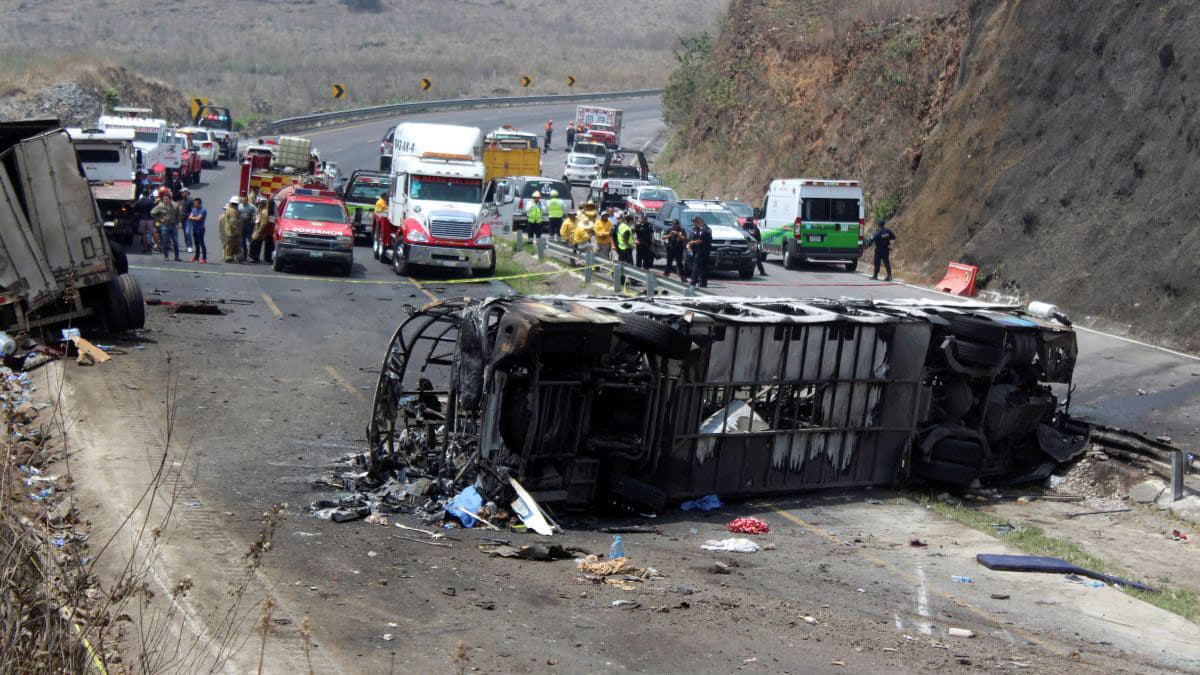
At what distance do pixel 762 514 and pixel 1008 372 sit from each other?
420 cm

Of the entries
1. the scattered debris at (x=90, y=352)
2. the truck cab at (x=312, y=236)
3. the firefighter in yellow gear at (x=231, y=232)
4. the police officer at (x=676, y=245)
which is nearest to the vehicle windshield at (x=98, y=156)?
the firefighter in yellow gear at (x=231, y=232)

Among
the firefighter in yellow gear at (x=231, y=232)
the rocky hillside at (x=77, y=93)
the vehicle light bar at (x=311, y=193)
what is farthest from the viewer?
the rocky hillside at (x=77, y=93)

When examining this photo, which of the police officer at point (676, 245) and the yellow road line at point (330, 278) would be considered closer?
the yellow road line at point (330, 278)

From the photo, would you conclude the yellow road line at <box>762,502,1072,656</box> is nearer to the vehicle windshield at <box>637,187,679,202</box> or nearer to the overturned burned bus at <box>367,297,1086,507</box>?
the overturned burned bus at <box>367,297,1086,507</box>

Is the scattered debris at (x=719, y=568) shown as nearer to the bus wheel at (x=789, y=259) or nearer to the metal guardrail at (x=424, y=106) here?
the bus wheel at (x=789, y=259)

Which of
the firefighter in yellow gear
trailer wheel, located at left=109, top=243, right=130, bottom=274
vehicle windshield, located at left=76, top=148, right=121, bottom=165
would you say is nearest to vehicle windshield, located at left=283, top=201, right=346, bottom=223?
the firefighter in yellow gear

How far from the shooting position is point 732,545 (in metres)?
12.0

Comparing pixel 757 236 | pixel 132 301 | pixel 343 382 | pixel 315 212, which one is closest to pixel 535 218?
pixel 757 236

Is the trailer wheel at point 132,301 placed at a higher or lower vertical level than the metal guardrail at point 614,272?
lower

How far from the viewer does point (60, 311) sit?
758 inches

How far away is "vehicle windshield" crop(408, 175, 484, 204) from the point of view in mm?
31734

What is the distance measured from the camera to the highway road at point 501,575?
8797 millimetres

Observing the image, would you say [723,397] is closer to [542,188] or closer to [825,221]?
[825,221]

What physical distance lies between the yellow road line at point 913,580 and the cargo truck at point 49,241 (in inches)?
444
